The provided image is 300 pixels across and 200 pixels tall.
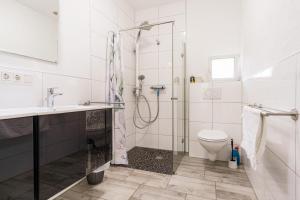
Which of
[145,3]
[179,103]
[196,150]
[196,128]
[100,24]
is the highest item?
[145,3]

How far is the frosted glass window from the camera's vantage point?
2.64 metres

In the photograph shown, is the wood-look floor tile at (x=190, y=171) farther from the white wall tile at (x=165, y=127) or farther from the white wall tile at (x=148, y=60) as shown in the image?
the white wall tile at (x=148, y=60)

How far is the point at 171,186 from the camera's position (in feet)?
5.75

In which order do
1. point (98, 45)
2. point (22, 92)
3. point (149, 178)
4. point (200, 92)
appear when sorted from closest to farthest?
point (22, 92), point (149, 178), point (98, 45), point (200, 92)

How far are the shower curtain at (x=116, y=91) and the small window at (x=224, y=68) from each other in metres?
1.61

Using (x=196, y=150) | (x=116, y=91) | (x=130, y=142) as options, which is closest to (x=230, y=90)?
(x=196, y=150)

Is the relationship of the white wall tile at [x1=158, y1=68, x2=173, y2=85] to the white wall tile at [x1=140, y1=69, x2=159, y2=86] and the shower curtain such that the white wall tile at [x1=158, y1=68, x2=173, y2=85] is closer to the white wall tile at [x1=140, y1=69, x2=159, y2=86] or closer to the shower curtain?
the white wall tile at [x1=140, y1=69, x2=159, y2=86]

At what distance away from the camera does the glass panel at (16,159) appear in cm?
81

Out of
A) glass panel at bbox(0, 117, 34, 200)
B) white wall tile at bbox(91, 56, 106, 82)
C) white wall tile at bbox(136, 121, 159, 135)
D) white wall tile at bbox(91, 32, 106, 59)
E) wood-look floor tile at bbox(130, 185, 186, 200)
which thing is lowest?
wood-look floor tile at bbox(130, 185, 186, 200)

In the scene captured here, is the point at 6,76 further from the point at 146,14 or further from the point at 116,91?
the point at 146,14

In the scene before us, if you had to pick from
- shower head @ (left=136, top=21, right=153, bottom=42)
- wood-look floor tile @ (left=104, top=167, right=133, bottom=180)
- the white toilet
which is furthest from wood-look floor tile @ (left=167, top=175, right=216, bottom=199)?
shower head @ (left=136, top=21, right=153, bottom=42)

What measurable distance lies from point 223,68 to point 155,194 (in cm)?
221

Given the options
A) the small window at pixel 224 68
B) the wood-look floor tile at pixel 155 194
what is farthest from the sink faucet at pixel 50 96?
the small window at pixel 224 68

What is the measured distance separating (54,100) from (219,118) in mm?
2269
